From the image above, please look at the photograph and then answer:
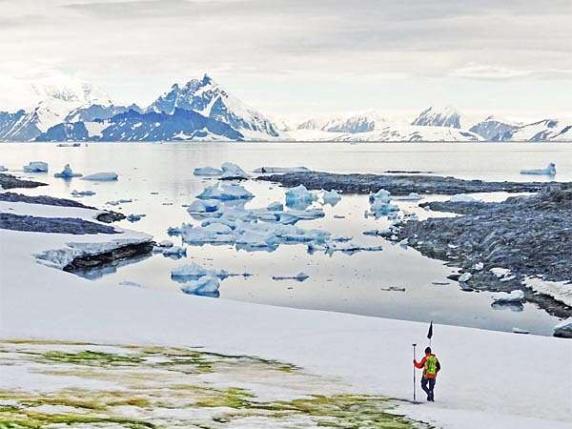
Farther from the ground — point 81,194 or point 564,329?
point 81,194

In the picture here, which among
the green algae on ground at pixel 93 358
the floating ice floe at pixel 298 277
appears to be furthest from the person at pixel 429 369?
the floating ice floe at pixel 298 277

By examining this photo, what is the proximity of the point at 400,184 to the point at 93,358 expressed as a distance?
84475 millimetres

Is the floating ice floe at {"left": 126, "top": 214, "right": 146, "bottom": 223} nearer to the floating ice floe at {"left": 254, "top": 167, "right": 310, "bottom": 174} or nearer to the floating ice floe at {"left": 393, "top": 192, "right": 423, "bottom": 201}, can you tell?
the floating ice floe at {"left": 393, "top": 192, "right": 423, "bottom": 201}

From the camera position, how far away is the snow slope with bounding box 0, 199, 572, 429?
1962 centimetres

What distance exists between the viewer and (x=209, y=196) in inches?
3339

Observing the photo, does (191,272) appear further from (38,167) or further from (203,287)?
(38,167)

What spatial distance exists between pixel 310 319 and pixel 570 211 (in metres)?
27.8

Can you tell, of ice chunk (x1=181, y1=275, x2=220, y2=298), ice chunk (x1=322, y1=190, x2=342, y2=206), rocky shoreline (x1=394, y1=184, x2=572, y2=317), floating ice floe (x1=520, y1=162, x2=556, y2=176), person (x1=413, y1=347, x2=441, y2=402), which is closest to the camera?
person (x1=413, y1=347, x2=441, y2=402)

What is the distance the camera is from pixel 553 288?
3759 centimetres

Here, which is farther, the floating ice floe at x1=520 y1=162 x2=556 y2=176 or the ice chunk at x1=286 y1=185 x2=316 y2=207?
the floating ice floe at x1=520 y1=162 x2=556 y2=176

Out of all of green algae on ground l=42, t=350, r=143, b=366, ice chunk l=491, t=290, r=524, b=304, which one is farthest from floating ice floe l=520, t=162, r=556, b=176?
green algae on ground l=42, t=350, r=143, b=366

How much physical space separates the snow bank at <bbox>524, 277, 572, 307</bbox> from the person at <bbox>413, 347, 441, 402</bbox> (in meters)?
18.7

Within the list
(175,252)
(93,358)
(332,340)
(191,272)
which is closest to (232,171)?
(175,252)

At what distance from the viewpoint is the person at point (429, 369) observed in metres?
18.3
